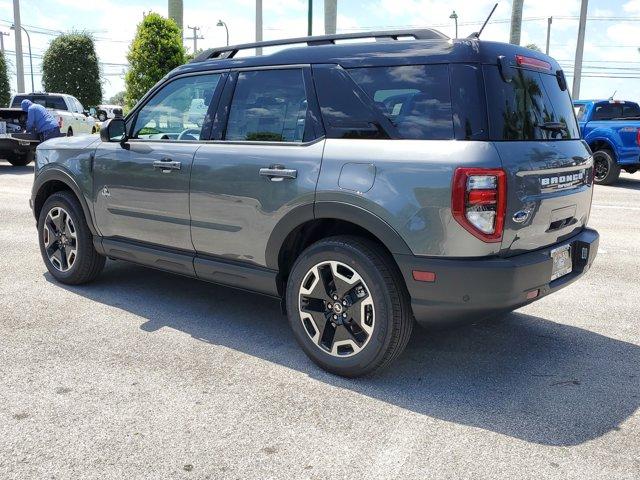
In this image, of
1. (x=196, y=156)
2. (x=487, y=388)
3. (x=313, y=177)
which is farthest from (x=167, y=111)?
(x=487, y=388)

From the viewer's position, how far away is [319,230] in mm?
3816

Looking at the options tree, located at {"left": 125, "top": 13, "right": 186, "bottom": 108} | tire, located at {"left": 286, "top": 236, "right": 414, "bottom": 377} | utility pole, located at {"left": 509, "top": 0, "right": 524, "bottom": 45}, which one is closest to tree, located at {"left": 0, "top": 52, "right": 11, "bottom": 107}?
tree, located at {"left": 125, "top": 13, "right": 186, "bottom": 108}

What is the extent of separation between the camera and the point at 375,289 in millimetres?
3344

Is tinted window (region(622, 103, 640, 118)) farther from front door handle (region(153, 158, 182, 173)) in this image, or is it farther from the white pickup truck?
the white pickup truck

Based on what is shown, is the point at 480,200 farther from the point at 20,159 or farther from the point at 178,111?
the point at 20,159

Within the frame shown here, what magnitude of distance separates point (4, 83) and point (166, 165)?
34534mm

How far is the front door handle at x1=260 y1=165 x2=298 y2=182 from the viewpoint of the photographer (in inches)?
143

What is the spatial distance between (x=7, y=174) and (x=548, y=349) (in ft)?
46.8

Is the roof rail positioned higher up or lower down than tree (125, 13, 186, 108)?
lower down

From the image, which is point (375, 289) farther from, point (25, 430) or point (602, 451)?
point (25, 430)

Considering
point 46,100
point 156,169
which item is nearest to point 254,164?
point 156,169

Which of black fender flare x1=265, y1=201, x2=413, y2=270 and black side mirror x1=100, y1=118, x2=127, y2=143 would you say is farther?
black side mirror x1=100, y1=118, x2=127, y2=143

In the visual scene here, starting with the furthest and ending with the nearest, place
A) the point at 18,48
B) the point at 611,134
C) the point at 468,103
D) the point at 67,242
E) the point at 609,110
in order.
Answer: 1. the point at 18,48
2. the point at 609,110
3. the point at 611,134
4. the point at 67,242
5. the point at 468,103

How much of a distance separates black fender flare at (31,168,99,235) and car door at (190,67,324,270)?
126 cm
